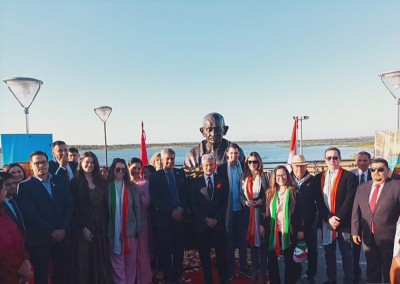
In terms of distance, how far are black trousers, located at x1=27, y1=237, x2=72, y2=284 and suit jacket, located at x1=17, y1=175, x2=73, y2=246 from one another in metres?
0.10

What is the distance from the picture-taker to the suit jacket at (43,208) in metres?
3.13

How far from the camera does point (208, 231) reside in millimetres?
3629

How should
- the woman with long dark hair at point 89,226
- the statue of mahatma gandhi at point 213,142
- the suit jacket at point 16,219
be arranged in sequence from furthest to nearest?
the statue of mahatma gandhi at point 213,142 < the woman with long dark hair at point 89,226 < the suit jacket at point 16,219

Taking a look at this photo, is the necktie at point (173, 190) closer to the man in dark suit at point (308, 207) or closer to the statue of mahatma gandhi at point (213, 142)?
the statue of mahatma gandhi at point (213, 142)

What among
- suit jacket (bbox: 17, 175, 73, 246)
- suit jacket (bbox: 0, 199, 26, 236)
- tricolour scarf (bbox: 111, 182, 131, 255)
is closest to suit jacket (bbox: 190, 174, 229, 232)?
tricolour scarf (bbox: 111, 182, 131, 255)

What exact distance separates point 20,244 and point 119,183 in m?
1.29

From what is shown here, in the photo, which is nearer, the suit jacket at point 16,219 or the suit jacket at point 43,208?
the suit jacket at point 16,219

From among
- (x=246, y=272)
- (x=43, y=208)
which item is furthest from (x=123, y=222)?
(x=246, y=272)

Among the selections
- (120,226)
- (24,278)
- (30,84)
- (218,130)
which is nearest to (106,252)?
(120,226)

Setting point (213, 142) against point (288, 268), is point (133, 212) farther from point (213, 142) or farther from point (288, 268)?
point (288, 268)

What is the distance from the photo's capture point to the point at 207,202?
3.65 meters

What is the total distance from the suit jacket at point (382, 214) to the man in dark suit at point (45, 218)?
141 inches

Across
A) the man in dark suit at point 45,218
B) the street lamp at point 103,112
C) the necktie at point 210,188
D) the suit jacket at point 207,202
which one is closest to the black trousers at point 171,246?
the suit jacket at point 207,202

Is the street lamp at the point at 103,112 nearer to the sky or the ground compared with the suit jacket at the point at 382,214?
nearer to the sky
